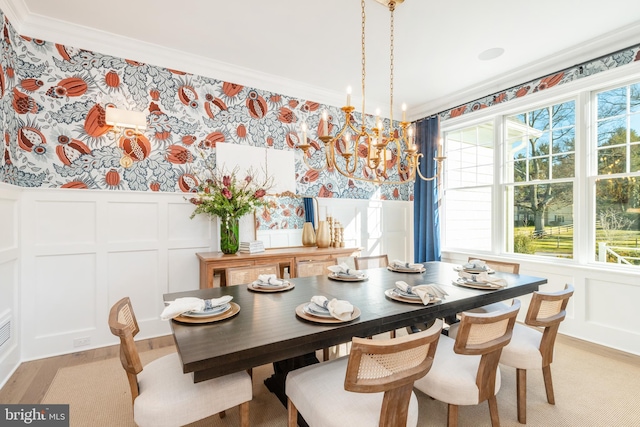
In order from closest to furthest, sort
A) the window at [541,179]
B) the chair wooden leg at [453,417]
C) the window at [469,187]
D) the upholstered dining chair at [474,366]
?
the upholstered dining chair at [474,366], the chair wooden leg at [453,417], the window at [541,179], the window at [469,187]

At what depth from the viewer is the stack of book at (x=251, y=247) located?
329 centimetres

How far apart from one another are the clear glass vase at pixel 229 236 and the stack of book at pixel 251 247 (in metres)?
0.11

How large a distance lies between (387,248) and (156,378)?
3.79 metres

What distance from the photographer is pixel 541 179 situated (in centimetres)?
367

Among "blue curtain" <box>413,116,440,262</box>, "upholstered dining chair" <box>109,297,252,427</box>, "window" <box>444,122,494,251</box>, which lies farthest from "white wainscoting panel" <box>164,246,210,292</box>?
"window" <box>444,122,494,251</box>

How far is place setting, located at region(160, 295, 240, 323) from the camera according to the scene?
4.92ft

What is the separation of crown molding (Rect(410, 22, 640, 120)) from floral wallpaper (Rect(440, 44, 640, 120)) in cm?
5

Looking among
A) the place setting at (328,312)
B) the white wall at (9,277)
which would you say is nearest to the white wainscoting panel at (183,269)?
the white wall at (9,277)

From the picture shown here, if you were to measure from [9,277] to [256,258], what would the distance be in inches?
75.9

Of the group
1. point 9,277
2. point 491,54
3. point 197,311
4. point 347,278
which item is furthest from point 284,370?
point 491,54

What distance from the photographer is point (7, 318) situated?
7.86 feet

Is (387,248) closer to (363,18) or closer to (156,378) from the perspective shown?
(363,18)

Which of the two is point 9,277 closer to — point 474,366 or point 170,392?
point 170,392

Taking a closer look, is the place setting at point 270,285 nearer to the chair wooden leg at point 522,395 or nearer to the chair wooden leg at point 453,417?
the chair wooden leg at point 453,417
